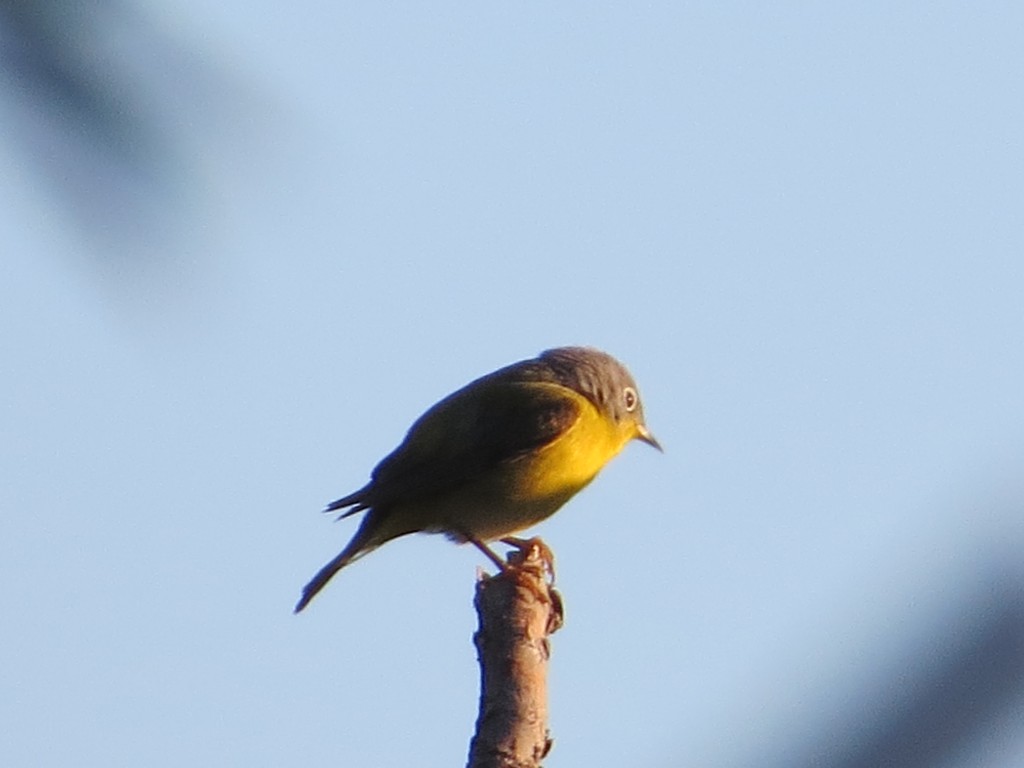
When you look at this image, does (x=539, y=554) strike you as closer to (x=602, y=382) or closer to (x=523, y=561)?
(x=523, y=561)

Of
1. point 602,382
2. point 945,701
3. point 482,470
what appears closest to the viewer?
point 945,701

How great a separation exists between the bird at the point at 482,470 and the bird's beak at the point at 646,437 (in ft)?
2.52

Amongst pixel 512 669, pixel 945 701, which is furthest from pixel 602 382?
pixel 945 701

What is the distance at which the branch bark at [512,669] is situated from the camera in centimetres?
409

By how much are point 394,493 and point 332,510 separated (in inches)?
13.8

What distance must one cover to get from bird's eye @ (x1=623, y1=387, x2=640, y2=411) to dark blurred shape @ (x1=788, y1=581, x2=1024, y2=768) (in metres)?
8.29

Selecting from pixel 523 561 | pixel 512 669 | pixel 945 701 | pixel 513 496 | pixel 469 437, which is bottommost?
pixel 945 701

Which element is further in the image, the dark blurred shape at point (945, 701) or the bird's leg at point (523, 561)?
the bird's leg at point (523, 561)

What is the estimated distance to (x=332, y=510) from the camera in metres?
7.75

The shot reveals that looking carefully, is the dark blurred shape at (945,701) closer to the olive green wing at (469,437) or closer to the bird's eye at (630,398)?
the olive green wing at (469,437)

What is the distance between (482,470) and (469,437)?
9.7 inches

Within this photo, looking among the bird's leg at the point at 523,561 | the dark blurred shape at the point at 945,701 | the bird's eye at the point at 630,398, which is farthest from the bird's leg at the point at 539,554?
the dark blurred shape at the point at 945,701

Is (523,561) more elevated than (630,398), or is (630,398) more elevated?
(630,398)

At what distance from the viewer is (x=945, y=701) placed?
2.74 ft
